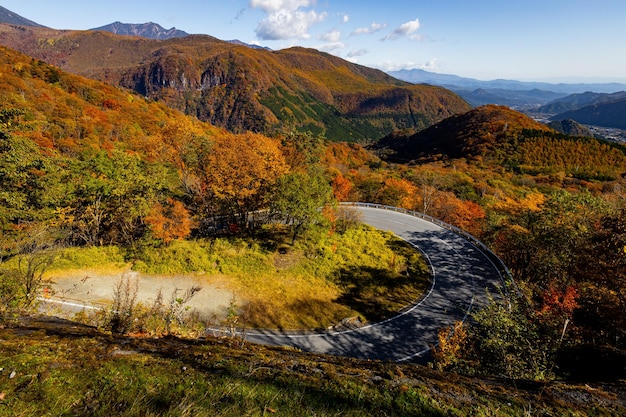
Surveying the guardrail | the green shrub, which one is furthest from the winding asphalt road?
the green shrub

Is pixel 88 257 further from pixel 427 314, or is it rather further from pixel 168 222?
pixel 427 314

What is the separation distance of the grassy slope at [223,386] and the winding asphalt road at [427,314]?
7.82 meters

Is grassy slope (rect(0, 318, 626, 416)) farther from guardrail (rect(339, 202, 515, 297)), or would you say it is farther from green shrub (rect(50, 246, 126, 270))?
green shrub (rect(50, 246, 126, 270))

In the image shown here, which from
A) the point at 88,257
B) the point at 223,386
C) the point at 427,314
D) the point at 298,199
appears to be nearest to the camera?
the point at 223,386

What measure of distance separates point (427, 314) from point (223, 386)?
18759 mm

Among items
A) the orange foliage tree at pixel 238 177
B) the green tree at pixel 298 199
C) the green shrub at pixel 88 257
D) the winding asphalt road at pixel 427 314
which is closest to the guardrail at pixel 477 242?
the winding asphalt road at pixel 427 314

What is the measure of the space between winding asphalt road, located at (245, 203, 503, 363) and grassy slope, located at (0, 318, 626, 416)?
782 centimetres

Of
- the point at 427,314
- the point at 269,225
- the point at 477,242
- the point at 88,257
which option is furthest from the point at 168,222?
the point at 477,242

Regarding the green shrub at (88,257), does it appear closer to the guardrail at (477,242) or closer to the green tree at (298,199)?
the green tree at (298,199)

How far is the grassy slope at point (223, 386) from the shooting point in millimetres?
4645

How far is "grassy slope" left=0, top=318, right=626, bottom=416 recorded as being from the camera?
4.64 meters

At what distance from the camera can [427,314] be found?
21.0 meters

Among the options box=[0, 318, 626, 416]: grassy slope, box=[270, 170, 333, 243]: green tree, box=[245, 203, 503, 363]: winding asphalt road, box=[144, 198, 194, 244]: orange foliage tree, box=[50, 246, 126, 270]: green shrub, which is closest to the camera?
box=[0, 318, 626, 416]: grassy slope

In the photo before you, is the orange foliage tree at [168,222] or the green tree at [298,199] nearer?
the orange foliage tree at [168,222]
